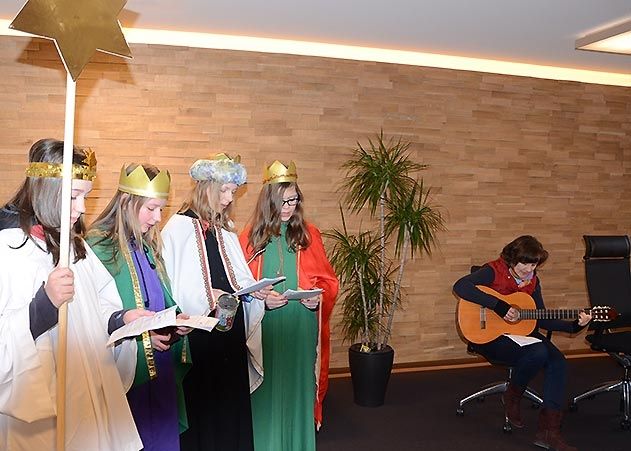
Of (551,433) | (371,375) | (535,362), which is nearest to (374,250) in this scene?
(371,375)

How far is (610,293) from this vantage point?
5070mm

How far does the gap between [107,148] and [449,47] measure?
3.00 meters

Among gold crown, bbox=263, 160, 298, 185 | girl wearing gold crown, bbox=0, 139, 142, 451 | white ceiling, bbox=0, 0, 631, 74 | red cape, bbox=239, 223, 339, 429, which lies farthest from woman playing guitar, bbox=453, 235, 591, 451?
girl wearing gold crown, bbox=0, 139, 142, 451

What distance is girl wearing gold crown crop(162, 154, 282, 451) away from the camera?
3146 millimetres

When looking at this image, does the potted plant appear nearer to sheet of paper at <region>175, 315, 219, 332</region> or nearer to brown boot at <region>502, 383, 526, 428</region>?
brown boot at <region>502, 383, 526, 428</region>

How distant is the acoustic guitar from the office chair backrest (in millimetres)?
446

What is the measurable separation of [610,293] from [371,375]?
1.93 metres

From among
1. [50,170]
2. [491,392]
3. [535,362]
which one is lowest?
[491,392]

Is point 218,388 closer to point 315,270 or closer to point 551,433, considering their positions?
point 315,270

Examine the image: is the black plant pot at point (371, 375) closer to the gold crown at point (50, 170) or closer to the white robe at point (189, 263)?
the white robe at point (189, 263)

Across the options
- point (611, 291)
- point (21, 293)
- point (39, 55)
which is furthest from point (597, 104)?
point (21, 293)

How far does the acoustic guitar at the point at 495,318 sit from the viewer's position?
4.67 metres

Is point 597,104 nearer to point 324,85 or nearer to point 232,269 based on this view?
point 324,85

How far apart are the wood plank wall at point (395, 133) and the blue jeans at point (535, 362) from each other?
1568mm
